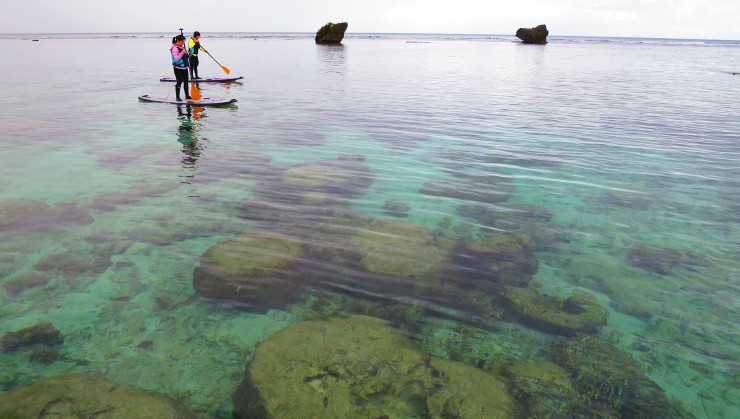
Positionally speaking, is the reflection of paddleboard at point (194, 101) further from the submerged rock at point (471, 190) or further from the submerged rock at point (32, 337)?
the submerged rock at point (32, 337)

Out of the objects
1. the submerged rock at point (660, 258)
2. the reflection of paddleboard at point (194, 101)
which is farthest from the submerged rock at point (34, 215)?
the reflection of paddleboard at point (194, 101)

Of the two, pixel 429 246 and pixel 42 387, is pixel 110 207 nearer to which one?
pixel 42 387

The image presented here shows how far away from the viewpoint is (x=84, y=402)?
4.38m

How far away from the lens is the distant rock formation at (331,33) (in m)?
105

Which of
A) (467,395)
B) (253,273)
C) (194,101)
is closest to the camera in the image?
(467,395)

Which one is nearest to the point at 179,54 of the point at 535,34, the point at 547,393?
the point at 547,393

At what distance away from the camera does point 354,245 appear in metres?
8.31

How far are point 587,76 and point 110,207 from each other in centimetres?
4189

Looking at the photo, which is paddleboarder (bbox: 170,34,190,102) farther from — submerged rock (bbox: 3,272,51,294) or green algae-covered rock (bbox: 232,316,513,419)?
green algae-covered rock (bbox: 232,316,513,419)

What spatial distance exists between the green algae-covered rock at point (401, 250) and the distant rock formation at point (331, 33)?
106m

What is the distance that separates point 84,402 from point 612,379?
5941 millimetres

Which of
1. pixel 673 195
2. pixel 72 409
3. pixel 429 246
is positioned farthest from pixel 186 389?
pixel 673 195

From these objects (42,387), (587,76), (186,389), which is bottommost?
(186,389)

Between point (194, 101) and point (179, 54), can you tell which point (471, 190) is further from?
point (194, 101)
